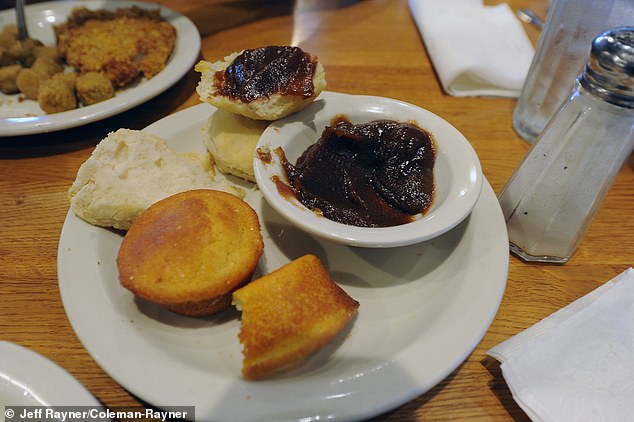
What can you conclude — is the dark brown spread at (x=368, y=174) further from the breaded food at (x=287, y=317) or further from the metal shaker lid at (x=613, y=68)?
the metal shaker lid at (x=613, y=68)

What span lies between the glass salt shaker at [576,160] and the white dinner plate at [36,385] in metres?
1.58

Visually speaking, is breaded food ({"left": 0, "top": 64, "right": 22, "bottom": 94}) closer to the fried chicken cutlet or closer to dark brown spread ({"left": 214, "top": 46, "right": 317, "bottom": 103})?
the fried chicken cutlet

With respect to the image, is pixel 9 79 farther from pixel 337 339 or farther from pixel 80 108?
pixel 337 339

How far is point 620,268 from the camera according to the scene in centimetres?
179

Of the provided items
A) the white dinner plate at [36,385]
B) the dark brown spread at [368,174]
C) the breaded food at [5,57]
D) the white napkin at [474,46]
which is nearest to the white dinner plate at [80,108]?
the breaded food at [5,57]

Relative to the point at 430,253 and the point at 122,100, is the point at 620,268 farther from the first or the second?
the point at 122,100

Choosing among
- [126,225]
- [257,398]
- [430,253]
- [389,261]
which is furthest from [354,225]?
[126,225]

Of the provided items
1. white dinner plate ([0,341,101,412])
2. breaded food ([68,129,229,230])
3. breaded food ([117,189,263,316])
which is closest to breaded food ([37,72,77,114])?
breaded food ([68,129,229,230])

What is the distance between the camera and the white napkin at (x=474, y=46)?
9.04 ft

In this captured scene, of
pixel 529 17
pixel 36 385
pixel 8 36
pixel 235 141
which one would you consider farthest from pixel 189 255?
pixel 529 17

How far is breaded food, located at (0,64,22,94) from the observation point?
99.5 inches

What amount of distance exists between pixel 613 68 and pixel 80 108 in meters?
2.33

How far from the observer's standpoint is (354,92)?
2746 millimetres

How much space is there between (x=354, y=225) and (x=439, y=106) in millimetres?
1394
